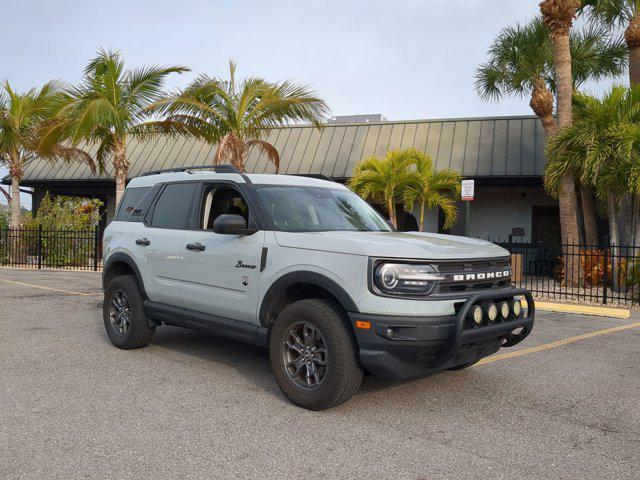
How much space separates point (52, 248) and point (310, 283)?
16.7 m

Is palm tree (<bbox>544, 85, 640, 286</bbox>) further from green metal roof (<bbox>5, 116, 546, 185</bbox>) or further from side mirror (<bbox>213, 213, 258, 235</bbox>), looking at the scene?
side mirror (<bbox>213, 213, 258, 235</bbox>)

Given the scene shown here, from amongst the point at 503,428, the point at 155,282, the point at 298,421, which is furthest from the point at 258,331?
A: the point at 503,428

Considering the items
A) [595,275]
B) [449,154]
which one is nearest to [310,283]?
[595,275]

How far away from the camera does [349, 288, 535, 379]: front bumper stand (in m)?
4.03

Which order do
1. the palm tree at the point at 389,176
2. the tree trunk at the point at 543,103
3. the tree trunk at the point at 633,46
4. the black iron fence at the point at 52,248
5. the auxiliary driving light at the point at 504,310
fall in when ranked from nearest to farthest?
the auxiliary driving light at the point at 504,310 → the tree trunk at the point at 633,46 → the tree trunk at the point at 543,103 → the palm tree at the point at 389,176 → the black iron fence at the point at 52,248

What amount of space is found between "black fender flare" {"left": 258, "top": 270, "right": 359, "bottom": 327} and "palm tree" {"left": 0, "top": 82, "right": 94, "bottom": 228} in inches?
625

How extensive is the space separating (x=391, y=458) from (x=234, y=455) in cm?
100

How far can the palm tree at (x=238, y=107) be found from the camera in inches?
569

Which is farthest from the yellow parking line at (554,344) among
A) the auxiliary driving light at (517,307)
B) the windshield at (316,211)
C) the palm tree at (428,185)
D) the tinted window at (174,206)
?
the palm tree at (428,185)

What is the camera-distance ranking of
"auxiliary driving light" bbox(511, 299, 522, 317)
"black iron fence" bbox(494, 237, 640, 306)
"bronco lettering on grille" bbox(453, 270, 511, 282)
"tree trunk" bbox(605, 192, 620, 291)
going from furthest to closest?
"tree trunk" bbox(605, 192, 620, 291)
"black iron fence" bbox(494, 237, 640, 306)
"auxiliary driving light" bbox(511, 299, 522, 317)
"bronco lettering on grille" bbox(453, 270, 511, 282)

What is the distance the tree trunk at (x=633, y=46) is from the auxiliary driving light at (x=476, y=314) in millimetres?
12596

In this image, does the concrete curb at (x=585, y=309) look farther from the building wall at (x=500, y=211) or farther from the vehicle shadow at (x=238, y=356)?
the building wall at (x=500, y=211)

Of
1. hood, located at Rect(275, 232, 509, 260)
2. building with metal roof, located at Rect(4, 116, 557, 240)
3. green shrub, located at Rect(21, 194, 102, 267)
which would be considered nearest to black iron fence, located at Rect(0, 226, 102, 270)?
green shrub, located at Rect(21, 194, 102, 267)

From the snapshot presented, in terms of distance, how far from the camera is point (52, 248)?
61.4 feet
